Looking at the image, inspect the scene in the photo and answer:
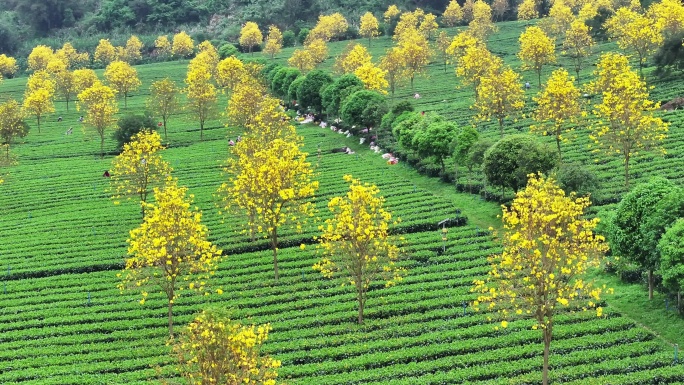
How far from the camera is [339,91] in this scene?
75.9 meters

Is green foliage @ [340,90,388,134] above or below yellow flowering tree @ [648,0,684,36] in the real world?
below

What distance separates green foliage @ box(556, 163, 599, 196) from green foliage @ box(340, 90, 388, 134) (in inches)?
1068

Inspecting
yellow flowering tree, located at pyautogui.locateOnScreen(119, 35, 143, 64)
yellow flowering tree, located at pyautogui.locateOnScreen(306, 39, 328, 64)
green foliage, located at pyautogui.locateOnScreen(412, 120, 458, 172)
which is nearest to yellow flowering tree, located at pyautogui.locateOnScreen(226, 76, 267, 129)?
green foliage, located at pyautogui.locateOnScreen(412, 120, 458, 172)

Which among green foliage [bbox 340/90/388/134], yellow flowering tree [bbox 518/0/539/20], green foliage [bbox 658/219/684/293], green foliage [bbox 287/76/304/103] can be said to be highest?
yellow flowering tree [bbox 518/0/539/20]

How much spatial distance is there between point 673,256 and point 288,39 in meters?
125

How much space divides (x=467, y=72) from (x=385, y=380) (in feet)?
179

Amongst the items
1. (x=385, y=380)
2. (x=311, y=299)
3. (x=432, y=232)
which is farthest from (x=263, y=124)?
(x=385, y=380)

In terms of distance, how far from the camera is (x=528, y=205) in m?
24.0

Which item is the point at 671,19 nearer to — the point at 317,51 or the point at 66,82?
the point at 317,51

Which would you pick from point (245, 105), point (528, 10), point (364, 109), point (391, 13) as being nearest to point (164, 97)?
point (245, 105)

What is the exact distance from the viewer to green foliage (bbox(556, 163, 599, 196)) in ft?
140

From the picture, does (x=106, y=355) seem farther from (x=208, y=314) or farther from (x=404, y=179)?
(x=404, y=179)

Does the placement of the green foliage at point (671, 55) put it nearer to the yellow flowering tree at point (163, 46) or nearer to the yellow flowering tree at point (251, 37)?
the yellow flowering tree at point (251, 37)

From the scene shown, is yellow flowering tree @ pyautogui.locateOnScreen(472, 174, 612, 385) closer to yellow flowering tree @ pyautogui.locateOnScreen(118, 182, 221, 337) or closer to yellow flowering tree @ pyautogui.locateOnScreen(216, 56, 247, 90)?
yellow flowering tree @ pyautogui.locateOnScreen(118, 182, 221, 337)
